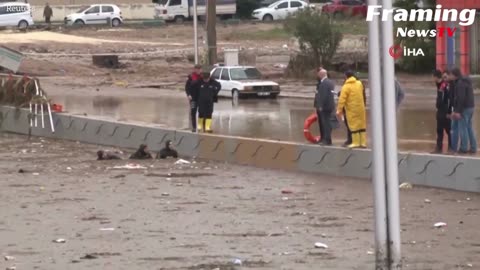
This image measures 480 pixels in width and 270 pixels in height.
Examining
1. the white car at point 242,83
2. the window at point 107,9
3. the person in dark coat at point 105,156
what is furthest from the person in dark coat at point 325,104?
the window at point 107,9

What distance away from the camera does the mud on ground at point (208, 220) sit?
13.5 m

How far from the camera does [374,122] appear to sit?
1041cm

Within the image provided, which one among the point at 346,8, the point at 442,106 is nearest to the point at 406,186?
the point at 442,106

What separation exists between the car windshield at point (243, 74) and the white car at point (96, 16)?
30.7m

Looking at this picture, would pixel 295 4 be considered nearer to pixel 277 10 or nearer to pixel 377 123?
pixel 277 10

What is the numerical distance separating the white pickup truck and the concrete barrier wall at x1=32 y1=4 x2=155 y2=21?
8186mm

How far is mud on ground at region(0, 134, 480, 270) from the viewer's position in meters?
13.5

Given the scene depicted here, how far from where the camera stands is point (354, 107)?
21438mm

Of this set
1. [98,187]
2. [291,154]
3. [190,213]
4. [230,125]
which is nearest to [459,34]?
[230,125]

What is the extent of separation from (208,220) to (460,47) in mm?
27316

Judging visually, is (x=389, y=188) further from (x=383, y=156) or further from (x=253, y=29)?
(x=253, y=29)

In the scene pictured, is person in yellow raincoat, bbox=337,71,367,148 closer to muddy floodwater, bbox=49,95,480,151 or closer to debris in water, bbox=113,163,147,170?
muddy floodwater, bbox=49,95,480,151

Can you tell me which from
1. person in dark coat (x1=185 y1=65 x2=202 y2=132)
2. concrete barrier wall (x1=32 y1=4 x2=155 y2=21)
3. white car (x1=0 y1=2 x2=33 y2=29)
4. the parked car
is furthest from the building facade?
concrete barrier wall (x1=32 y1=4 x2=155 y2=21)

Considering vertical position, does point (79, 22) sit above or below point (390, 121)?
above
